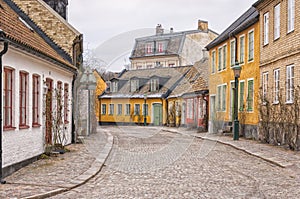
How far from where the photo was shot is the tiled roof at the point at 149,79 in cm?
4888

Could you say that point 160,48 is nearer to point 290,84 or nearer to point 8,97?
point 290,84

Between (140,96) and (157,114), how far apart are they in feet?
10.3

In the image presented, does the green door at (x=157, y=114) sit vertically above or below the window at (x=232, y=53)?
below

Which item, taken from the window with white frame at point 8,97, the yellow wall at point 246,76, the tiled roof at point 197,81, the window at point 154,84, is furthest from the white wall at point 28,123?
the window at point 154,84

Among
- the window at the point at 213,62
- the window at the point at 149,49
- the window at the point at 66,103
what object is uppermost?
the window at the point at 149,49

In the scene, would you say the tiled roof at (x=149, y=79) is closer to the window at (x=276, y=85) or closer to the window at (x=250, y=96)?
the window at (x=250, y=96)

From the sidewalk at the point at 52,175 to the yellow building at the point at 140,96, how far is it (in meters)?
32.6

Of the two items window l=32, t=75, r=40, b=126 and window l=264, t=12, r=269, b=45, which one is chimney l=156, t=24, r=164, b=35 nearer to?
window l=264, t=12, r=269, b=45

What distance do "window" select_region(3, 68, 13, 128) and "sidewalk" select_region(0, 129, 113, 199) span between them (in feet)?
3.96

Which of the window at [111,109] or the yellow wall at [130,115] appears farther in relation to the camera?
the window at [111,109]

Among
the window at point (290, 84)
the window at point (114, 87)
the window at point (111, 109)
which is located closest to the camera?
the window at point (290, 84)

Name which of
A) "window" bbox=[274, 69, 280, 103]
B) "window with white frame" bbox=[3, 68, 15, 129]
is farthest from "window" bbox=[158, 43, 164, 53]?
"window with white frame" bbox=[3, 68, 15, 129]

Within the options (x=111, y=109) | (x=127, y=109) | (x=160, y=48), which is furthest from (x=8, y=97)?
(x=160, y=48)

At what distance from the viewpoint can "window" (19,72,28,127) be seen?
39.2 feet
